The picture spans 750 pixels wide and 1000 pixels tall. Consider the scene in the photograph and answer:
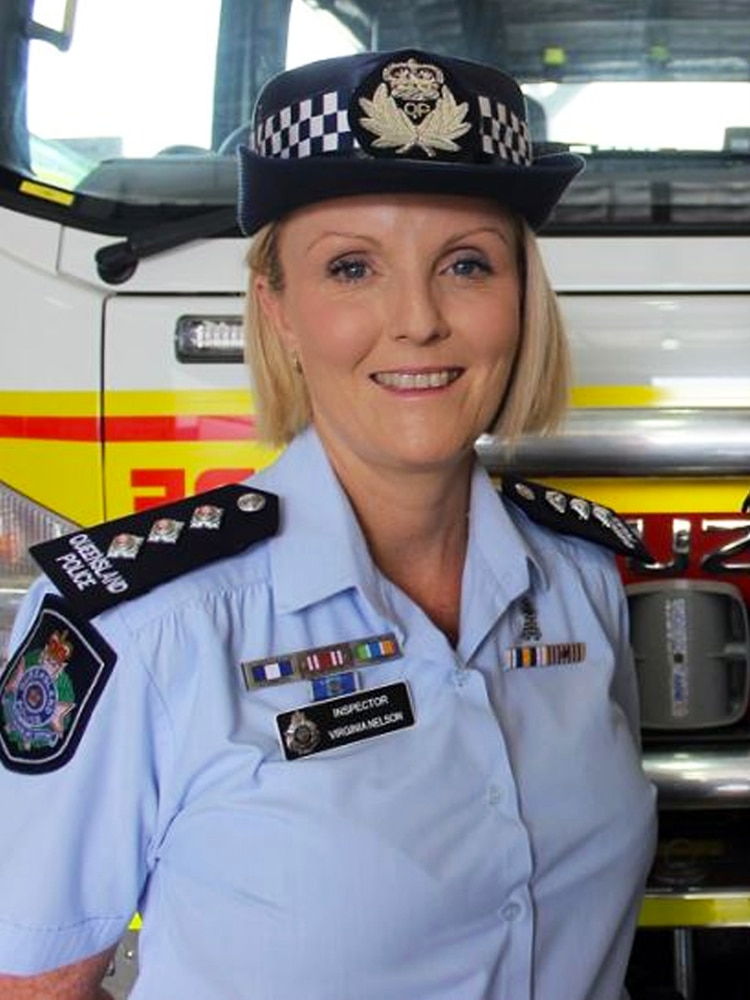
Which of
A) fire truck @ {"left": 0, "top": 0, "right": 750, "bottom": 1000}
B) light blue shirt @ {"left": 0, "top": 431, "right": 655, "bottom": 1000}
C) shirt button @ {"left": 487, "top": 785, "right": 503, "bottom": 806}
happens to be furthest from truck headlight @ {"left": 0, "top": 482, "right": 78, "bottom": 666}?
shirt button @ {"left": 487, "top": 785, "right": 503, "bottom": 806}

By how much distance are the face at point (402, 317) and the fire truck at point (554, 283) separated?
0.50 m

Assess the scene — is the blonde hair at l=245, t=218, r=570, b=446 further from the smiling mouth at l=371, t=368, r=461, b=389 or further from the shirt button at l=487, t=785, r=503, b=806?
the shirt button at l=487, t=785, r=503, b=806

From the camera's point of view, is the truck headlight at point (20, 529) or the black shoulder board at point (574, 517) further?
the truck headlight at point (20, 529)

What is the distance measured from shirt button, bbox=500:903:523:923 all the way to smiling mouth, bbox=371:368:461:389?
49cm

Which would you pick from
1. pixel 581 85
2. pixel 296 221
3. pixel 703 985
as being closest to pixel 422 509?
pixel 296 221

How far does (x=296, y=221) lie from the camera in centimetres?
147

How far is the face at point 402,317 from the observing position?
1424 millimetres

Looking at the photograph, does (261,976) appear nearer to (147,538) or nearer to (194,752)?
(194,752)

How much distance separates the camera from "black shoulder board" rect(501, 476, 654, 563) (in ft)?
5.57

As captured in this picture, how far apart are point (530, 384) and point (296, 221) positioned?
0.32m

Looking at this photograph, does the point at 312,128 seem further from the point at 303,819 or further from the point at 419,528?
the point at 303,819

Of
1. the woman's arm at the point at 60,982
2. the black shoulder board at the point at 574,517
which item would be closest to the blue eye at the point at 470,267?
the black shoulder board at the point at 574,517

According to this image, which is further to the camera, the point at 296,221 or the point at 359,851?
the point at 296,221

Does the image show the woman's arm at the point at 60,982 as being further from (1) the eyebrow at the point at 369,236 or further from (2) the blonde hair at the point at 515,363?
(1) the eyebrow at the point at 369,236
